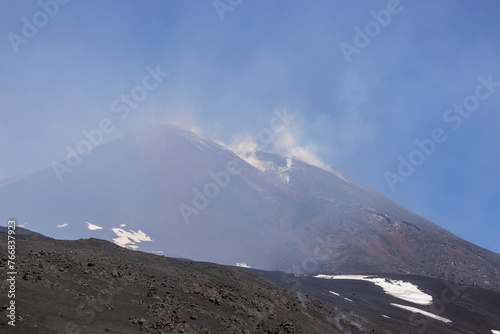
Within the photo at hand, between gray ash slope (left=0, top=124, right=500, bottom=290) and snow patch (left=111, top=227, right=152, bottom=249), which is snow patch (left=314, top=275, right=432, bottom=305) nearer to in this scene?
gray ash slope (left=0, top=124, right=500, bottom=290)

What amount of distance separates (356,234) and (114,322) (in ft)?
401

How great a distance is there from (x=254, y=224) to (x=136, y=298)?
139941 millimetres

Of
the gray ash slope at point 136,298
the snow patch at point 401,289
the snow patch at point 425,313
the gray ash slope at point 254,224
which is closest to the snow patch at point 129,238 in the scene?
the gray ash slope at point 254,224

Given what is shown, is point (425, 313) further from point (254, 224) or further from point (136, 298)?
point (254, 224)

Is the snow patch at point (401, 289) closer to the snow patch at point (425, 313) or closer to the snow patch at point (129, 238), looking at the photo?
the snow patch at point (425, 313)

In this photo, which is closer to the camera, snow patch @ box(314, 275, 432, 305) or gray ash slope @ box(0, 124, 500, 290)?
snow patch @ box(314, 275, 432, 305)

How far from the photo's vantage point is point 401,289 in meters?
73.7

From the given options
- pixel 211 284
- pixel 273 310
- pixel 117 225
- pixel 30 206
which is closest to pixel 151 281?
pixel 211 284

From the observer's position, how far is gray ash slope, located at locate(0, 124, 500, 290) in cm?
11325

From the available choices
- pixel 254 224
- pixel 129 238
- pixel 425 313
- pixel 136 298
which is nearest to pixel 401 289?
pixel 425 313

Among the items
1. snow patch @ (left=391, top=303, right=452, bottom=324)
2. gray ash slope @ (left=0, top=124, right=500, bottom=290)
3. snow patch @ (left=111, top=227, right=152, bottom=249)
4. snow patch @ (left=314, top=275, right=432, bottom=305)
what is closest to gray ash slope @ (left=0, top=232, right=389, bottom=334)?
snow patch @ (left=391, top=303, right=452, bottom=324)

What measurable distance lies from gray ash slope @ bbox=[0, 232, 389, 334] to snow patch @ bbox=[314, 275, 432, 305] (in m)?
38.9

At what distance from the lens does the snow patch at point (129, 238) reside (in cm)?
13754

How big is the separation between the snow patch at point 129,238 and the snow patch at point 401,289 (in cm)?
8558
